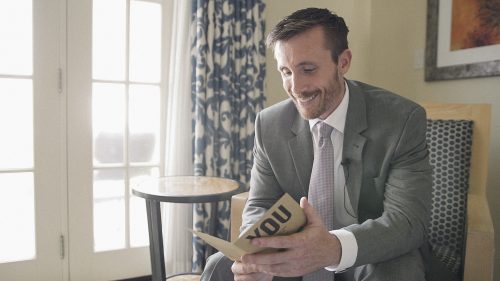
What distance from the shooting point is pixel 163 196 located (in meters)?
1.49

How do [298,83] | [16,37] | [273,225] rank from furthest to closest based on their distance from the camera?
1. [16,37]
2. [298,83]
3. [273,225]

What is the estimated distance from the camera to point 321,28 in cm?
106

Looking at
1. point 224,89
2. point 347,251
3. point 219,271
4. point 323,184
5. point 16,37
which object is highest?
point 16,37

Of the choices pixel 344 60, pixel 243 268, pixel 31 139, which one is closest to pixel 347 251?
pixel 243 268

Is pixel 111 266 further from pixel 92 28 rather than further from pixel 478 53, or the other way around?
pixel 478 53

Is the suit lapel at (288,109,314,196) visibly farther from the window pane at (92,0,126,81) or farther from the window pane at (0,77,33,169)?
the window pane at (0,77,33,169)

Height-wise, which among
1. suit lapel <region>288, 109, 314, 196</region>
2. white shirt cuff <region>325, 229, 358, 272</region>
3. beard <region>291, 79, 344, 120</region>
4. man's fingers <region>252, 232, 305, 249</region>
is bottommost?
white shirt cuff <region>325, 229, 358, 272</region>

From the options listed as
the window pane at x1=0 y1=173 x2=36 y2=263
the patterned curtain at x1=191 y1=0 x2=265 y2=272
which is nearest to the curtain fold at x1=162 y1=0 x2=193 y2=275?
the patterned curtain at x1=191 y1=0 x2=265 y2=272

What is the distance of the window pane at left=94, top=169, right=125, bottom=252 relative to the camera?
6.88 feet

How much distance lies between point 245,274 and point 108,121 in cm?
151

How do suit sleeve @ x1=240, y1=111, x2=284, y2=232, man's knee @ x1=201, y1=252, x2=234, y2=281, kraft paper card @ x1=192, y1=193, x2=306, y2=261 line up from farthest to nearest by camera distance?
suit sleeve @ x1=240, y1=111, x2=284, y2=232 → man's knee @ x1=201, y1=252, x2=234, y2=281 → kraft paper card @ x1=192, y1=193, x2=306, y2=261

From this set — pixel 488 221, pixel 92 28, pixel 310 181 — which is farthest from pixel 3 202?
pixel 488 221

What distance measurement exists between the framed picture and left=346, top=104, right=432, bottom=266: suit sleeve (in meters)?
1.15

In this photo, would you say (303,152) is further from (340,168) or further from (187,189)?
(187,189)
